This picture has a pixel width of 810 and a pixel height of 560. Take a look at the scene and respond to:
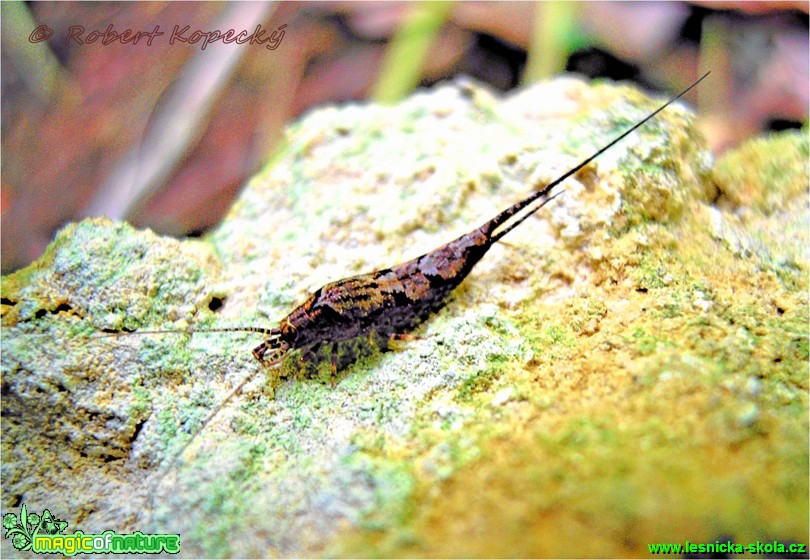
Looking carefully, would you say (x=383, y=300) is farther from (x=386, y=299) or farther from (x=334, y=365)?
(x=334, y=365)

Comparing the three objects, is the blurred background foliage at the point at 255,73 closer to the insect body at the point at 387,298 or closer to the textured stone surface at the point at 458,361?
the textured stone surface at the point at 458,361

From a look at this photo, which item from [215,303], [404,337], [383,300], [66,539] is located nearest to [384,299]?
[383,300]

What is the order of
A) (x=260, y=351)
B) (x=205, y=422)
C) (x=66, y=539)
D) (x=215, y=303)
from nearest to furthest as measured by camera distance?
(x=66, y=539) < (x=205, y=422) < (x=260, y=351) < (x=215, y=303)

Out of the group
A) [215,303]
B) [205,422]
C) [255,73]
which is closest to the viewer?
[205,422]

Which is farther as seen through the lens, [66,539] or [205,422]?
[205,422]

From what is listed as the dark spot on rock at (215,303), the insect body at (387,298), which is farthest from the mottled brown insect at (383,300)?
the dark spot on rock at (215,303)

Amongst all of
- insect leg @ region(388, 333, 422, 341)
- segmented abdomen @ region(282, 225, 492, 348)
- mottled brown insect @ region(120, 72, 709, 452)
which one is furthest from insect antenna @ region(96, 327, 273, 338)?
insect leg @ region(388, 333, 422, 341)

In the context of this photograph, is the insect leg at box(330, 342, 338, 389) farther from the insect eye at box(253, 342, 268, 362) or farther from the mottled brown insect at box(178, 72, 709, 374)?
the insect eye at box(253, 342, 268, 362)
